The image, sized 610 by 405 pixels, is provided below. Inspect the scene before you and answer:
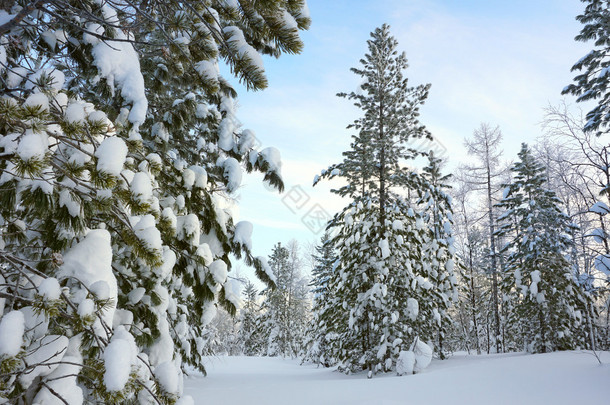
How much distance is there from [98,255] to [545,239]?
1477cm

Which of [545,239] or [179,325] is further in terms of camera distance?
[545,239]

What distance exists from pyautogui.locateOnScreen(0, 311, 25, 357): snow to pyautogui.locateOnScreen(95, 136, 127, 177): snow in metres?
0.66

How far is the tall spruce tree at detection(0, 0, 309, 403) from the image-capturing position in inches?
59.9

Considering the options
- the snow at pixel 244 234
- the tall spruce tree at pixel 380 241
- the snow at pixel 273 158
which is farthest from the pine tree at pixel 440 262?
the snow at pixel 244 234

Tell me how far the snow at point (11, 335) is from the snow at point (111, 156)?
66 centimetres

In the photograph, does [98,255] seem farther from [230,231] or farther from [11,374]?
[230,231]

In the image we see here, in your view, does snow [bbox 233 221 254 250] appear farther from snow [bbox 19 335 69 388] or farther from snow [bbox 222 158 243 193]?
snow [bbox 19 335 69 388]

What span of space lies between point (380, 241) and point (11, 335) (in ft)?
28.9

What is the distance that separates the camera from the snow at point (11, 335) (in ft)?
4.21

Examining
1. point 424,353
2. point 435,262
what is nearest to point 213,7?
point 424,353

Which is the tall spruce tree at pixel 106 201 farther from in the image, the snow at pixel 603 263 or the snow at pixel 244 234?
the snow at pixel 603 263

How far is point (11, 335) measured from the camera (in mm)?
1308

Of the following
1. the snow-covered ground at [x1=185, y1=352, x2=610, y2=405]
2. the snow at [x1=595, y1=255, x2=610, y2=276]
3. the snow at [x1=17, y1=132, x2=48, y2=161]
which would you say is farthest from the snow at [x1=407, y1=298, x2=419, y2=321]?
the snow at [x1=17, y1=132, x2=48, y2=161]

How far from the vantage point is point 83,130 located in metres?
1.70
